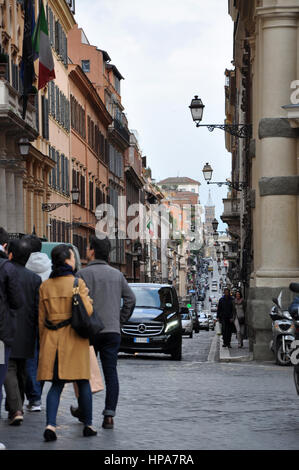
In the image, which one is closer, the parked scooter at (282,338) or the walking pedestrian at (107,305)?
the walking pedestrian at (107,305)

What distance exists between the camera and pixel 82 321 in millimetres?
10812

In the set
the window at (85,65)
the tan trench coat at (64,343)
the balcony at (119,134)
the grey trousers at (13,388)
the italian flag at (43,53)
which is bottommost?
the grey trousers at (13,388)

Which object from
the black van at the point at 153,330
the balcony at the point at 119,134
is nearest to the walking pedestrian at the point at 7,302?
the black van at the point at 153,330

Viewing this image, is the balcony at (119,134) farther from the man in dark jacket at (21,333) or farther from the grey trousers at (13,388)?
the grey trousers at (13,388)

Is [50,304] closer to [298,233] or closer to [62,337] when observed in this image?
[62,337]

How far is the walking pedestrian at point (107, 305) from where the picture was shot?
12.1 metres

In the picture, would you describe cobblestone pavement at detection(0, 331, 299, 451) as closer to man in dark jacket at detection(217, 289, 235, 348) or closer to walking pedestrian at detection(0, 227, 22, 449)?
walking pedestrian at detection(0, 227, 22, 449)

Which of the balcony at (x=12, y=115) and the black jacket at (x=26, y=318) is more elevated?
the balcony at (x=12, y=115)

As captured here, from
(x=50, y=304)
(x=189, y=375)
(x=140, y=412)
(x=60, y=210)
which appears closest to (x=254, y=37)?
(x=189, y=375)

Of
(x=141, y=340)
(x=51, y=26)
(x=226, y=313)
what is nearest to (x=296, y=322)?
(x=141, y=340)

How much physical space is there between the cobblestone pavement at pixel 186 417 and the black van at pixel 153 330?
19.6 feet

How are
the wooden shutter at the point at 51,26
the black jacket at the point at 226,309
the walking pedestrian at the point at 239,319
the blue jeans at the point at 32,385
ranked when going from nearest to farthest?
the blue jeans at the point at 32,385 → the walking pedestrian at the point at 239,319 → the black jacket at the point at 226,309 → the wooden shutter at the point at 51,26

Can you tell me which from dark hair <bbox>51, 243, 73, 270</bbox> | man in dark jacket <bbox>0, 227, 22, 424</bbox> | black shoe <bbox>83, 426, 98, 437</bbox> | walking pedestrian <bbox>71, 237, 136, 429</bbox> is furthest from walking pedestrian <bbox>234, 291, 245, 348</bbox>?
man in dark jacket <bbox>0, 227, 22, 424</bbox>

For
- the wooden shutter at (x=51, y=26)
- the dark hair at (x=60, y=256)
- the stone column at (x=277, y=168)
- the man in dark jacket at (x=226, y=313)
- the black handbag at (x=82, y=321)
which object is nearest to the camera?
the black handbag at (x=82, y=321)
